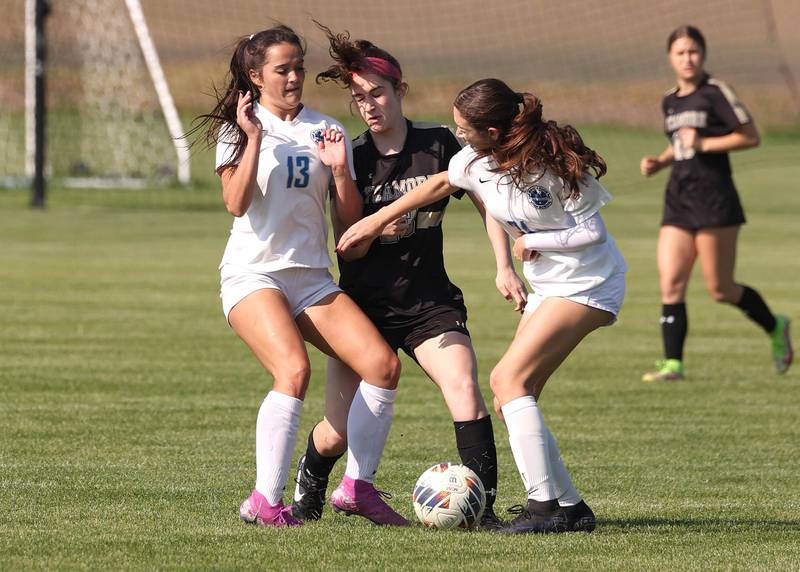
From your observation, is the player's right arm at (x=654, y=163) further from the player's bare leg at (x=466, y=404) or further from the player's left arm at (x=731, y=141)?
the player's bare leg at (x=466, y=404)

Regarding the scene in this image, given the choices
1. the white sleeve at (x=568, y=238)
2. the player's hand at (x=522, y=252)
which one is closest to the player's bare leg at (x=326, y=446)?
the player's hand at (x=522, y=252)

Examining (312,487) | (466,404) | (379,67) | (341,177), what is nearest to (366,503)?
(312,487)

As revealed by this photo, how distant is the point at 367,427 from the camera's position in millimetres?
6637

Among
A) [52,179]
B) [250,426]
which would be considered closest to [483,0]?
[52,179]

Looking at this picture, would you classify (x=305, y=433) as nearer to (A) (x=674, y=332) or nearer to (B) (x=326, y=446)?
(B) (x=326, y=446)

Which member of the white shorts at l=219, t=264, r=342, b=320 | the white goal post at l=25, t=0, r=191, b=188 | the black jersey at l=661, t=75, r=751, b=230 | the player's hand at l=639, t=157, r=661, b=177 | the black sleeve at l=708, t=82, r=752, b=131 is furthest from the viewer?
the white goal post at l=25, t=0, r=191, b=188

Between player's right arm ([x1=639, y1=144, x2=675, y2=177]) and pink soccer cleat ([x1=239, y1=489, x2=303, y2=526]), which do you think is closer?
pink soccer cleat ([x1=239, y1=489, x2=303, y2=526])

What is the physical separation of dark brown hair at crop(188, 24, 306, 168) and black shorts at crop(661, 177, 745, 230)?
5.62m

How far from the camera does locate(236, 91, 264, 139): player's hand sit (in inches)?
249

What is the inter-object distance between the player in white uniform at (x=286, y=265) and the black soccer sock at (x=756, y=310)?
600 centimetres

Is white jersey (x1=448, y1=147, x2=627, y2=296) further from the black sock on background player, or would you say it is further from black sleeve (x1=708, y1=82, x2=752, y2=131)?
black sleeve (x1=708, y1=82, x2=752, y2=131)

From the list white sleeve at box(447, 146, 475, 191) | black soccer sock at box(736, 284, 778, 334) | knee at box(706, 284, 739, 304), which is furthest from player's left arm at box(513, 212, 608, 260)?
black soccer sock at box(736, 284, 778, 334)

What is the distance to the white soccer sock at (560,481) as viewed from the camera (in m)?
6.38

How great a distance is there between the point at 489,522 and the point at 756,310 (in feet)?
19.9
